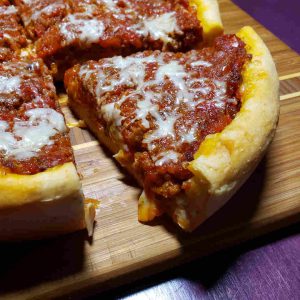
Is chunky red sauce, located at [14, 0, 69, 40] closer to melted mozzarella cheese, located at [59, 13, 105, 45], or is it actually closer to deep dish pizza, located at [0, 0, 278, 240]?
deep dish pizza, located at [0, 0, 278, 240]

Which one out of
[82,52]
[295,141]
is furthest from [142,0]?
[295,141]

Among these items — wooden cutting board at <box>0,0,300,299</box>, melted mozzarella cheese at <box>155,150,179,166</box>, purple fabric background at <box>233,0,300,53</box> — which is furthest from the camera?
purple fabric background at <box>233,0,300,53</box>

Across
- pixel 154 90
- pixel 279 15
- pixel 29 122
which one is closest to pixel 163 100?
pixel 154 90

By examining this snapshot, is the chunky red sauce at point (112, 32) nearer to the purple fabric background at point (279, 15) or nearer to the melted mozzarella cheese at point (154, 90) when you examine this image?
the melted mozzarella cheese at point (154, 90)

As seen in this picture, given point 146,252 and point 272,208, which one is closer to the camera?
point 146,252

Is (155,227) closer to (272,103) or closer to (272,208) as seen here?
(272,208)

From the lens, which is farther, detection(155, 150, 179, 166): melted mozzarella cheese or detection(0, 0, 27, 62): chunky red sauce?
detection(0, 0, 27, 62): chunky red sauce

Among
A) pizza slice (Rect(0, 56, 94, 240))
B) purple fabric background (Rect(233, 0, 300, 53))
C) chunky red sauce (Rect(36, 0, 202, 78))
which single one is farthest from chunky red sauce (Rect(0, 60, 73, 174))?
purple fabric background (Rect(233, 0, 300, 53))
